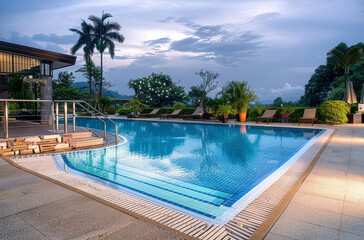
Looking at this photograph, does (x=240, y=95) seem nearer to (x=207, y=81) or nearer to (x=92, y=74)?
(x=207, y=81)

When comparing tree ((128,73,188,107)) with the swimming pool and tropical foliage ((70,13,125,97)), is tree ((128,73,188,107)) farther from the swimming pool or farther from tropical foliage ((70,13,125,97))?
the swimming pool

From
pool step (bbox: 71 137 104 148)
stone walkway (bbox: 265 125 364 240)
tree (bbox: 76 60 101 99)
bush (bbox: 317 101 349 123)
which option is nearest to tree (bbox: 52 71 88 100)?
tree (bbox: 76 60 101 99)

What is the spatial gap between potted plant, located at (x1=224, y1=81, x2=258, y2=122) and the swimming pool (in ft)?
23.4

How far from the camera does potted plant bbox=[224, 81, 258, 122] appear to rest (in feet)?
48.1

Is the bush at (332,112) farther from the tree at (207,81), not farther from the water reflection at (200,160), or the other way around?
the tree at (207,81)

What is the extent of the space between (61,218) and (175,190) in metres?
1.84

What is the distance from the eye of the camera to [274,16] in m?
24.8

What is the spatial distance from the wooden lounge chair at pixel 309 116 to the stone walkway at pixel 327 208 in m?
8.54

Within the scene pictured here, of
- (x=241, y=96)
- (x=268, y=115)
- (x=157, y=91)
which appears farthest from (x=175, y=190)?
(x=157, y=91)

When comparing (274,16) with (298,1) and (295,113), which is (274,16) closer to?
(298,1)

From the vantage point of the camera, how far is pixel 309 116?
12.6 meters

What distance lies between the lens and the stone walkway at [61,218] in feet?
6.23

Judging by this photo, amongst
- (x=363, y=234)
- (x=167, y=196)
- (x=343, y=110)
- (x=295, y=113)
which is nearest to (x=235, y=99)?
(x=295, y=113)

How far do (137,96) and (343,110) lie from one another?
2113 cm
